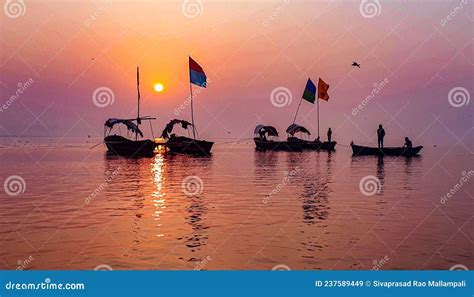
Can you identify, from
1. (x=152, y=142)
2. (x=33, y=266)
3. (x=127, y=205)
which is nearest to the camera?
(x=33, y=266)

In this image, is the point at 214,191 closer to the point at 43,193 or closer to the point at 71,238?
the point at 43,193

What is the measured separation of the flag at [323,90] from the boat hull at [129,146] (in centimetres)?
2067

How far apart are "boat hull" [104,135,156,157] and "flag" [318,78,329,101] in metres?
20.7

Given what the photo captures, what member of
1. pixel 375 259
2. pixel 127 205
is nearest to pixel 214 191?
pixel 127 205

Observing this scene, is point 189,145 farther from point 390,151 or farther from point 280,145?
point 390,151

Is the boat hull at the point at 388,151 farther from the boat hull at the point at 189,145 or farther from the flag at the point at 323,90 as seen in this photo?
the boat hull at the point at 189,145

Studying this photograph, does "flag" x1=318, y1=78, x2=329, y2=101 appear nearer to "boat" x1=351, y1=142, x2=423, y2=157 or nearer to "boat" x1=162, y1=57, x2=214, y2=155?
"boat" x1=351, y1=142, x2=423, y2=157

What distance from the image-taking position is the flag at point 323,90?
5617 cm

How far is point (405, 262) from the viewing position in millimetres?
9062

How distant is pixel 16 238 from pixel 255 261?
5708 millimetres

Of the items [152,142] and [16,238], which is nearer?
[16,238]

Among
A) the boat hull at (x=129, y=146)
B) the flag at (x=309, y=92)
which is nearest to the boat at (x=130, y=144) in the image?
the boat hull at (x=129, y=146)

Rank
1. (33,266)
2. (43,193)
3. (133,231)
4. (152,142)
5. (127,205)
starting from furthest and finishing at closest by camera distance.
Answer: (152,142) < (43,193) < (127,205) < (133,231) < (33,266)

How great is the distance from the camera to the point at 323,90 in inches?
2227
